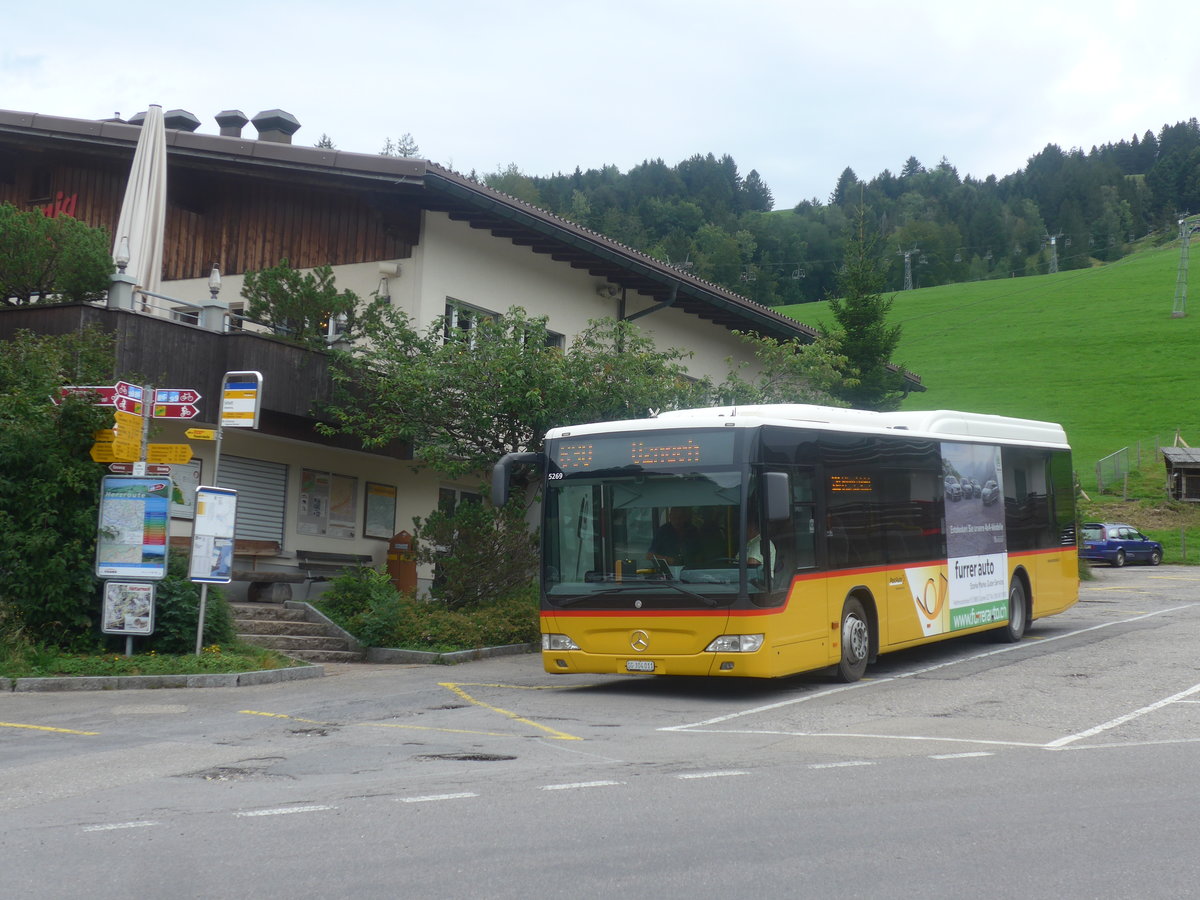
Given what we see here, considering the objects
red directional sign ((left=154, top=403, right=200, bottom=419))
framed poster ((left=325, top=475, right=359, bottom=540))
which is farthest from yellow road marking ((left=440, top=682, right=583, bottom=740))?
framed poster ((left=325, top=475, right=359, bottom=540))

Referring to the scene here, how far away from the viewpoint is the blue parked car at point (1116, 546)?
144 ft

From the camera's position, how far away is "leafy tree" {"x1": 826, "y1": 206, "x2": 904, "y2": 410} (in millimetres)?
36344

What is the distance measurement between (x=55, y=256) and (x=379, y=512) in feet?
25.0

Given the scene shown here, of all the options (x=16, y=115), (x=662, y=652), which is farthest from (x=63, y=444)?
(x=16, y=115)

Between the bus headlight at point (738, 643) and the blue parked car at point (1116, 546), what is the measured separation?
35136 millimetres

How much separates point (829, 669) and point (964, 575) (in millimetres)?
3152

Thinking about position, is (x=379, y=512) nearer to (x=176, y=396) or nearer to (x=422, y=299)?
(x=422, y=299)

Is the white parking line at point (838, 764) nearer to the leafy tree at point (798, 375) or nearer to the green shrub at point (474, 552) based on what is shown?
the green shrub at point (474, 552)

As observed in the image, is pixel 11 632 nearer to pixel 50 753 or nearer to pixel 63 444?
pixel 63 444

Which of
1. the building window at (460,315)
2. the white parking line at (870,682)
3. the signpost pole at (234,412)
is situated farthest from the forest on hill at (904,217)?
the signpost pole at (234,412)

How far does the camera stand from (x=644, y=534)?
12.7 metres

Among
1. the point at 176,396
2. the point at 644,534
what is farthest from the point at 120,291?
the point at 644,534

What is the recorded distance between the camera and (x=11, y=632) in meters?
14.1

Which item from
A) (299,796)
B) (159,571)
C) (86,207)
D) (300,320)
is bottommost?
(299,796)
